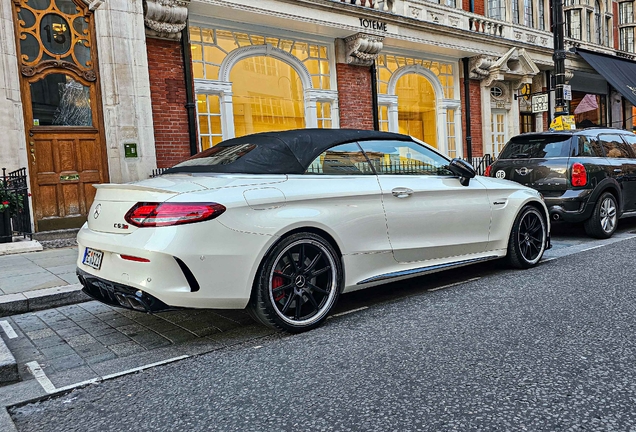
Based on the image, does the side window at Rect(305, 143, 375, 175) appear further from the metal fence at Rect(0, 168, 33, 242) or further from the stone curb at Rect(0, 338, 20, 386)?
the metal fence at Rect(0, 168, 33, 242)

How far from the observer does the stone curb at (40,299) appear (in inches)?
197

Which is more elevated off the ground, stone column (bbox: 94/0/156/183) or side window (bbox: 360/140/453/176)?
stone column (bbox: 94/0/156/183)

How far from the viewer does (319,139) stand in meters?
4.55

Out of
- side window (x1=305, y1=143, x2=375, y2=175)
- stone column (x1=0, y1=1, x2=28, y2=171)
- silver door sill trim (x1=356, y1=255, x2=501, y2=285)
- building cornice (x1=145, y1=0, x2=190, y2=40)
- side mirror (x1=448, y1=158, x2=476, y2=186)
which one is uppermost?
building cornice (x1=145, y1=0, x2=190, y2=40)

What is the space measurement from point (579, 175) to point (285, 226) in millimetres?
5662

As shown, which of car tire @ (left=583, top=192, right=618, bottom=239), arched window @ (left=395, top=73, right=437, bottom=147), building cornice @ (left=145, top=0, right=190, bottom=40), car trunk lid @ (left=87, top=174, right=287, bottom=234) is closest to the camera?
car trunk lid @ (left=87, top=174, right=287, bottom=234)

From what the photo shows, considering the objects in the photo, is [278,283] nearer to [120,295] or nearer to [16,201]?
[120,295]

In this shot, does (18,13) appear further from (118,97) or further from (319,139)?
(319,139)

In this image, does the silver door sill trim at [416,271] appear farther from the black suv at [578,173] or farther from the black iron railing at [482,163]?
the black iron railing at [482,163]

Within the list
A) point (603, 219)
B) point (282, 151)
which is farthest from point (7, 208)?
point (603, 219)

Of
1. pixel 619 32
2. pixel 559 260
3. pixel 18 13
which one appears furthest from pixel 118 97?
pixel 619 32

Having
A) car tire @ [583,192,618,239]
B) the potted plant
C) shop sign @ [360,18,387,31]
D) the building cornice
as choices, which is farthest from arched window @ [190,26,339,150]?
car tire @ [583,192,618,239]

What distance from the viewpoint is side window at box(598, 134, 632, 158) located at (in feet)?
27.5

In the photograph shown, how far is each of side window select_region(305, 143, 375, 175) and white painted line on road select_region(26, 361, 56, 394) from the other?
2.34 meters
